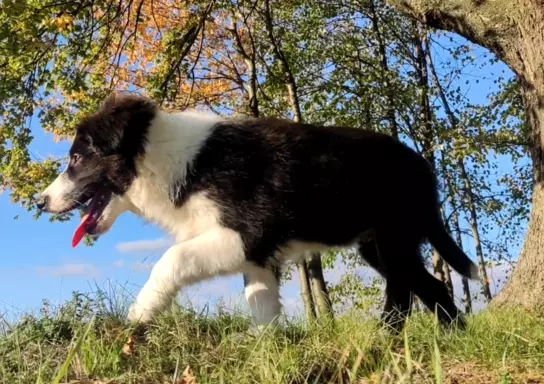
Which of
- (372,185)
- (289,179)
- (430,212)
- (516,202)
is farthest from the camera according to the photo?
(516,202)

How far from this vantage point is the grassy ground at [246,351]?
2996 millimetres

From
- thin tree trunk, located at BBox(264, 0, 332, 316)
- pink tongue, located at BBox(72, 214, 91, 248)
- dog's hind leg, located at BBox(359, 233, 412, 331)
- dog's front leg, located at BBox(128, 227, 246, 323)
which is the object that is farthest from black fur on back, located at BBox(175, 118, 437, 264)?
thin tree trunk, located at BBox(264, 0, 332, 316)

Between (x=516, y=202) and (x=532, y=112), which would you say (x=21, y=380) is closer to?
(x=532, y=112)

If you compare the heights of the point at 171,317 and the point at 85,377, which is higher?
the point at 171,317

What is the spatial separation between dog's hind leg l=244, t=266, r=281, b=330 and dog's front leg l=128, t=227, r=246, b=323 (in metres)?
0.55

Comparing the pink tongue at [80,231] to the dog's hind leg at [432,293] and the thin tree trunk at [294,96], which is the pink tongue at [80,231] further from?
the thin tree trunk at [294,96]

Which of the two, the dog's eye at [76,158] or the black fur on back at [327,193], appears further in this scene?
the dog's eye at [76,158]

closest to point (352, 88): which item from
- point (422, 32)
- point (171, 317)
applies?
point (422, 32)

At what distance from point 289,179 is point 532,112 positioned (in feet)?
11.4

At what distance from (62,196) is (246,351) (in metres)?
1.83

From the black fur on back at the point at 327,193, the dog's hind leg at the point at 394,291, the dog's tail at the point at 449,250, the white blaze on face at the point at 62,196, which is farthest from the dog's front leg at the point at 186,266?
the dog's tail at the point at 449,250

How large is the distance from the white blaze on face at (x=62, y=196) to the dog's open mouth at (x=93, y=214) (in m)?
0.14

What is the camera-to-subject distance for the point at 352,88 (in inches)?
617

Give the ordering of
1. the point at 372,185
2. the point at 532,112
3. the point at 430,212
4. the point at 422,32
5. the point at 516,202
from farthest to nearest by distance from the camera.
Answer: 1. the point at 516,202
2. the point at 422,32
3. the point at 532,112
4. the point at 430,212
5. the point at 372,185
